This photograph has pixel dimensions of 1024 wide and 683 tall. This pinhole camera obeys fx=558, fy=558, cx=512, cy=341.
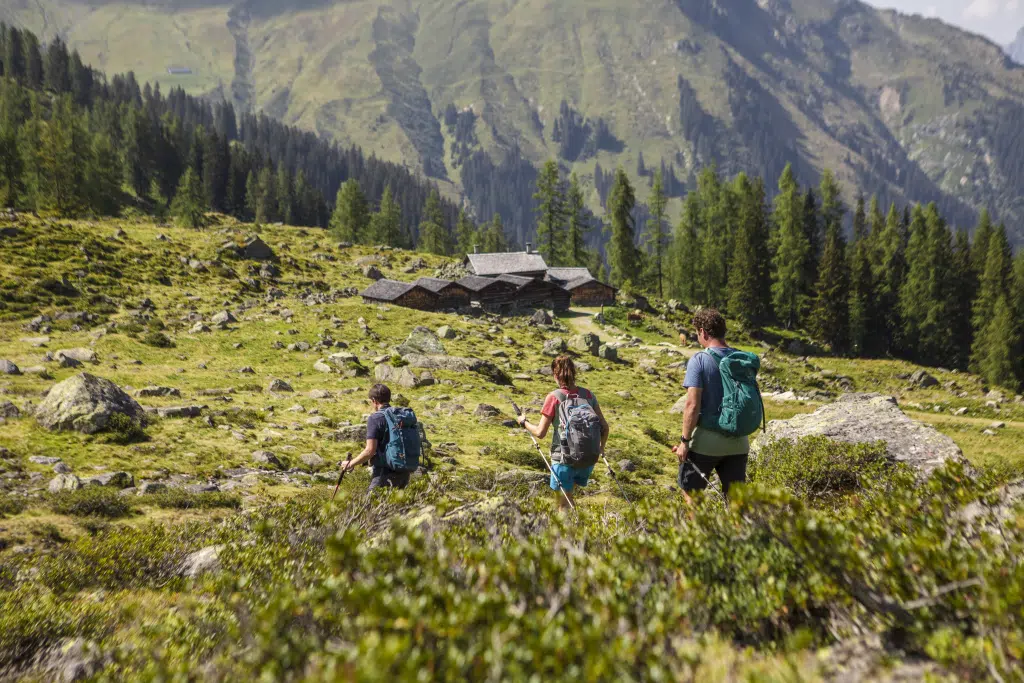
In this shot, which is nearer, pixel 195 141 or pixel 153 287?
pixel 153 287

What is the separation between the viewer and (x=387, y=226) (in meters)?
100

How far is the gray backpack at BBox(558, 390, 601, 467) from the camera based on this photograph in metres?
7.72

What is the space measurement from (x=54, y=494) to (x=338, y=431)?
7.96 metres

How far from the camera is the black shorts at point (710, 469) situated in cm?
690

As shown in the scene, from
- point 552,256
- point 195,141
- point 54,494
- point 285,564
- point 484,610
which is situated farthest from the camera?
point 195,141

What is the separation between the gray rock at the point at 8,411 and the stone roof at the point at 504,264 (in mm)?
51416

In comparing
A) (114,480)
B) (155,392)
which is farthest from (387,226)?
(114,480)

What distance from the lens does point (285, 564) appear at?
5.77m

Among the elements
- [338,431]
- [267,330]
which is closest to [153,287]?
[267,330]

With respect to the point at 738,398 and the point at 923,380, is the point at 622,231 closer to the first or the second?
the point at 923,380

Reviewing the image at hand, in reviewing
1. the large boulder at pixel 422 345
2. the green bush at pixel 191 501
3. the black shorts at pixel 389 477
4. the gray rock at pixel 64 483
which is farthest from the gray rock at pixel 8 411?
the large boulder at pixel 422 345

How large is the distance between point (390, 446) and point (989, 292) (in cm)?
7650

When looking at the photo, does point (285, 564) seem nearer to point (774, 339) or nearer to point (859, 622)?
point (859, 622)

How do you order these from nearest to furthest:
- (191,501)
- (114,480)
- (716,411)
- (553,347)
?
(716,411) < (191,501) < (114,480) < (553,347)
